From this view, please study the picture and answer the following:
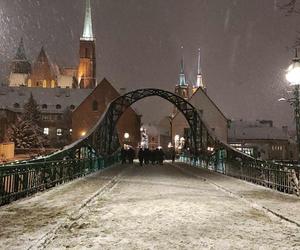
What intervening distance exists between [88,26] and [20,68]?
25.3 metres

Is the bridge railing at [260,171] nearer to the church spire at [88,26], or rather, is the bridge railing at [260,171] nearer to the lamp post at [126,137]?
the lamp post at [126,137]

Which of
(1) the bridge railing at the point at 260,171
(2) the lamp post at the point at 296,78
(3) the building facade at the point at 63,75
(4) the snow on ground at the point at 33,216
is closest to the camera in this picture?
(4) the snow on ground at the point at 33,216

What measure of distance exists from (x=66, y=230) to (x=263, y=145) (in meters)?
80.6

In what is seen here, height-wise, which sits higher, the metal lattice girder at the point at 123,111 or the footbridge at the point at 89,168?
the metal lattice girder at the point at 123,111

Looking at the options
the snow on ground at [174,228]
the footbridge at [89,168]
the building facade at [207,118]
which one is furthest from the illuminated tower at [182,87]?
the snow on ground at [174,228]

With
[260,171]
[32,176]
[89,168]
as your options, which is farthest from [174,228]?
[89,168]

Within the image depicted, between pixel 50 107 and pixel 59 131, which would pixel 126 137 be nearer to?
pixel 59 131

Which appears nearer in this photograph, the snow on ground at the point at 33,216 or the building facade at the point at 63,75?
the snow on ground at the point at 33,216

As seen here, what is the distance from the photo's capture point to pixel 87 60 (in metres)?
116

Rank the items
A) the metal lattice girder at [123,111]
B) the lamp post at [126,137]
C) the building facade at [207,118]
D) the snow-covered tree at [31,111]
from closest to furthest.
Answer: the metal lattice girder at [123,111], the lamp post at [126,137], the snow-covered tree at [31,111], the building facade at [207,118]

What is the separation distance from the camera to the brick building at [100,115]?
74.7 m

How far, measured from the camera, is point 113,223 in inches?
310

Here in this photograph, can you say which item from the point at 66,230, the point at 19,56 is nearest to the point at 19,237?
the point at 66,230

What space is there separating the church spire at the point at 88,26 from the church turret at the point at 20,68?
21.7 m
